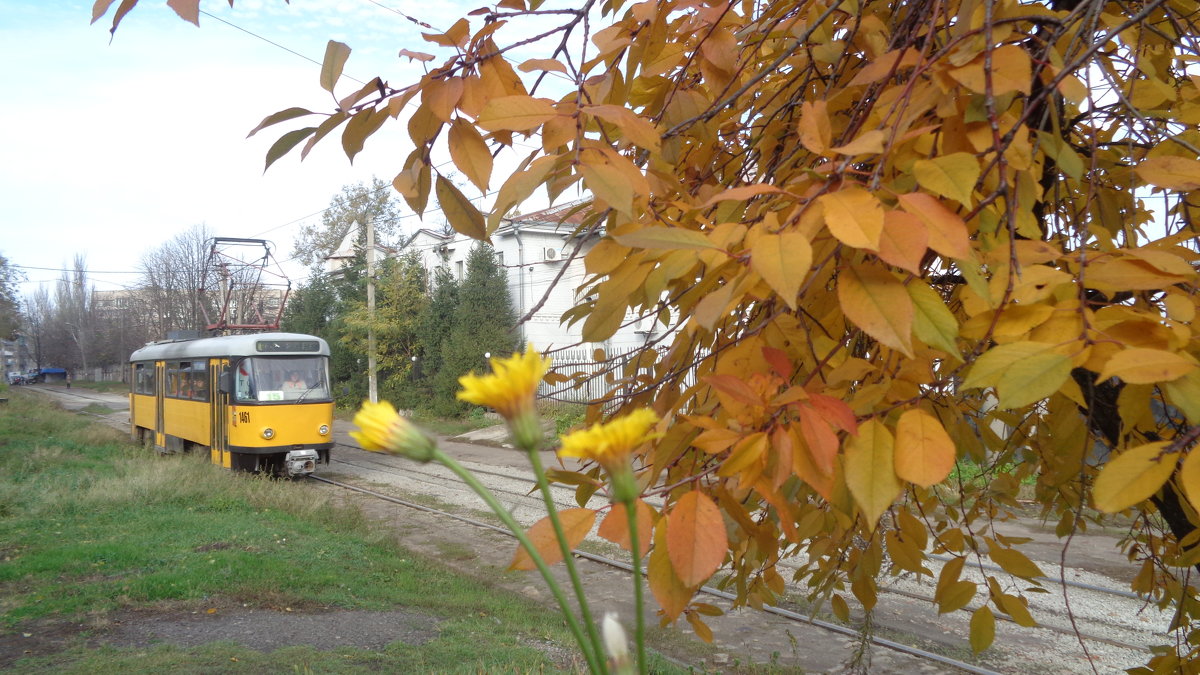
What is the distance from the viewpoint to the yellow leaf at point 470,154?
4.19 ft

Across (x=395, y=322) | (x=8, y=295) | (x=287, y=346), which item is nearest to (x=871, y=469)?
(x=287, y=346)

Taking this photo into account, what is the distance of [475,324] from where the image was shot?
88.4ft

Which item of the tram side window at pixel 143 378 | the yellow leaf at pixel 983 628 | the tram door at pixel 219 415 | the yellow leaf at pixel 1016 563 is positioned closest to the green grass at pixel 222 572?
the tram door at pixel 219 415

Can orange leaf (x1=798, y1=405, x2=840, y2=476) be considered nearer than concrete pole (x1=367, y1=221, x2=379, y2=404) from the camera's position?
Yes

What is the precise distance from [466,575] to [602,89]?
24.7ft

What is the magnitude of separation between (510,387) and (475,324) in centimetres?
2675

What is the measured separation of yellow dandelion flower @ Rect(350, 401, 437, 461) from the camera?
56 centimetres

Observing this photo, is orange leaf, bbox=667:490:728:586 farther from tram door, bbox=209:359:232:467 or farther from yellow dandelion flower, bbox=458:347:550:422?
tram door, bbox=209:359:232:467

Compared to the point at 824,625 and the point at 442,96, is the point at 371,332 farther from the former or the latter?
the point at 442,96

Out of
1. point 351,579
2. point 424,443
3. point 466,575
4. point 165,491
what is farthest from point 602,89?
point 165,491

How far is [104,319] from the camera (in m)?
74.8

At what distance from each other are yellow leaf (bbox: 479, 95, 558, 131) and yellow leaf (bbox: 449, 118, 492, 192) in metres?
0.13

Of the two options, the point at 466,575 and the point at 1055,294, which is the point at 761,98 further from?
the point at 466,575

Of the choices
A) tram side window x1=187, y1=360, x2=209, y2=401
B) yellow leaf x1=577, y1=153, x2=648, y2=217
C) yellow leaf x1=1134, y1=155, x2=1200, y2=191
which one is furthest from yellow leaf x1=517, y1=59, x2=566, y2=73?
tram side window x1=187, y1=360, x2=209, y2=401
